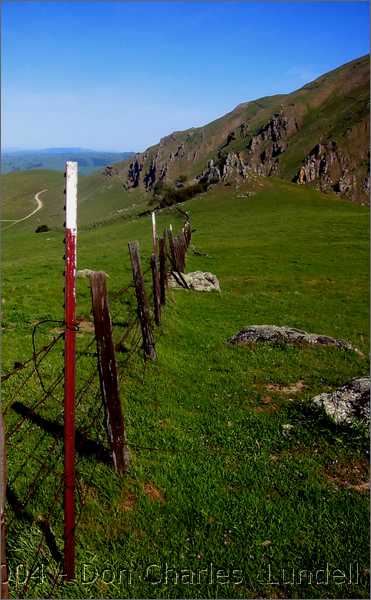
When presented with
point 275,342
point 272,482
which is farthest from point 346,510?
point 275,342

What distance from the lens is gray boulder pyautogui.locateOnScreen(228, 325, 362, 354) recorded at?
54.0ft

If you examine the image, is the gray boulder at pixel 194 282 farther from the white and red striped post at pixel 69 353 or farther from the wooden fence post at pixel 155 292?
the white and red striped post at pixel 69 353

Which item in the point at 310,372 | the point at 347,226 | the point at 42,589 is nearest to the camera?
the point at 42,589

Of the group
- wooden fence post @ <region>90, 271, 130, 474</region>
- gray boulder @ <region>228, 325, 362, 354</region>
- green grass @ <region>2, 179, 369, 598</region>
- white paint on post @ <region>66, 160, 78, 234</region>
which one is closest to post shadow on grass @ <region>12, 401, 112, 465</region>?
green grass @ <region>2, 179, 369, 598</region>

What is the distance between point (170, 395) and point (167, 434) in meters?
2.07

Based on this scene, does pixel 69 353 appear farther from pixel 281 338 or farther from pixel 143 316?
pixel 281 338

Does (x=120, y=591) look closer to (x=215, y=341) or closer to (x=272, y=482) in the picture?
(x=272, y=482)

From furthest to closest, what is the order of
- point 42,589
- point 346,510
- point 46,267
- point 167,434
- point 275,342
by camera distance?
1. point 46,267
2. point 275,342
3. point 167,434
4. point 346,510
5. point 42,589

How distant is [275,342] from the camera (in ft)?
53.5

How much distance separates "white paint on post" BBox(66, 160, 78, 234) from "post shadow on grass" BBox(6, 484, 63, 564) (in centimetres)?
446

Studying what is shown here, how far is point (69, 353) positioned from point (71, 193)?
1.95m

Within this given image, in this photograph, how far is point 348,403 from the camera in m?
10.4

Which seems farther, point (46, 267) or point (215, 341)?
point (46, 267)

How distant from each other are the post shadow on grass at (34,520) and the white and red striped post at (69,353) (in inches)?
14.5
